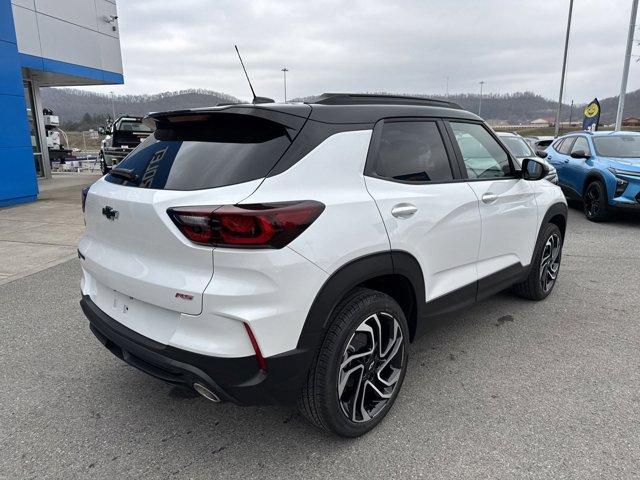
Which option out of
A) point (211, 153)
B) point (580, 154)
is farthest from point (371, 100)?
point (580, 154)

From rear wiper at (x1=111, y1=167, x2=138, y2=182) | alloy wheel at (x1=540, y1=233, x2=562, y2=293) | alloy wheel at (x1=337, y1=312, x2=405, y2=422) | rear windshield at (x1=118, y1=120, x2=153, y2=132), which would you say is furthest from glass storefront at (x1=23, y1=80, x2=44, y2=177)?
alloy wheel at (x1=337, y1=312, x2=405, y2=422)

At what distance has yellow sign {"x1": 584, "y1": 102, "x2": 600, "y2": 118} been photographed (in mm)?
23531

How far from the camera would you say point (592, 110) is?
23922mm

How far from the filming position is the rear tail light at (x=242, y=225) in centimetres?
202

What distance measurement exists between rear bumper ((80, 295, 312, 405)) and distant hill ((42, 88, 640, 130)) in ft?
4.72

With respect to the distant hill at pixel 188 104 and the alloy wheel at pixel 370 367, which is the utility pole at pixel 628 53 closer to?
the distant hill at pixel 188 104

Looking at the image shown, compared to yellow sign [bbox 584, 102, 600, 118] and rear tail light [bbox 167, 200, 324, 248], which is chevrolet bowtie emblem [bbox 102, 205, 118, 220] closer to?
rear tail light [bbox 167, 200, 324, 248]

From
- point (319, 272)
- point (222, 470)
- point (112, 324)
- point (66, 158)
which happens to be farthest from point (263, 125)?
point (66, 158)

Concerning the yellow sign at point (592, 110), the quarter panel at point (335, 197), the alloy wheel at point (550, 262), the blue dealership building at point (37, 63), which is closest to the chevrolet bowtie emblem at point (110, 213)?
the quarter panel at point (335, 197)

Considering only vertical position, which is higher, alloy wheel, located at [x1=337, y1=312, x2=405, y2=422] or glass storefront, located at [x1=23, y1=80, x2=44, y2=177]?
glass storefront, located at [x1=23, y1=80, x2=44, y2=177]

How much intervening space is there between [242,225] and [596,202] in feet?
27.5

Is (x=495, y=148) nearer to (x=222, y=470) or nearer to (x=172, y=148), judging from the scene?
(x=172, y=148)

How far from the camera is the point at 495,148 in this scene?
3.75 m

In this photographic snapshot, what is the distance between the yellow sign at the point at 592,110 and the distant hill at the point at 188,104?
6.17 m
